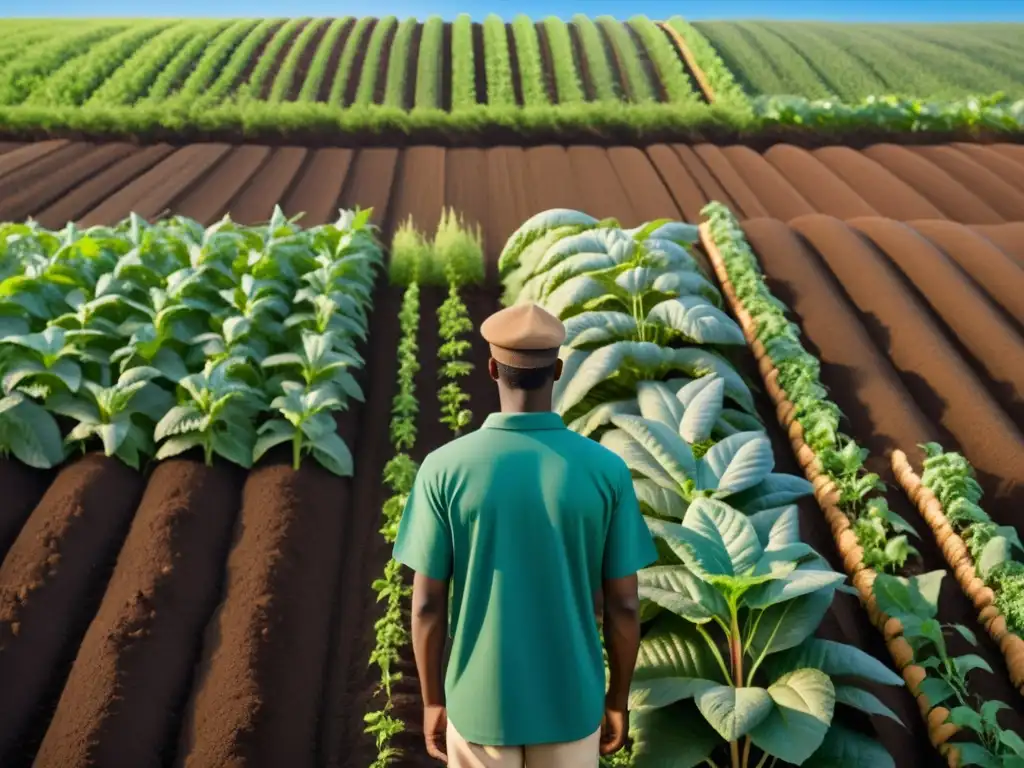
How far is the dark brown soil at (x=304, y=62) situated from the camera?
13.7 m

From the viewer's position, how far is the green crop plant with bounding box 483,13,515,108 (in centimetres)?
1321

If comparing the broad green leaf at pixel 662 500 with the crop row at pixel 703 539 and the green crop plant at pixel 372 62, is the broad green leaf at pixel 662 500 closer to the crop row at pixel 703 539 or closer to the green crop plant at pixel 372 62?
the crop row at pixel 703 539

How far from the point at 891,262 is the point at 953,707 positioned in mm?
3221

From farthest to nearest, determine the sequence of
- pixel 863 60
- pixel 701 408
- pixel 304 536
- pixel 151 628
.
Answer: pixel 863 60
pixel 701 408
pixel 304 536
pixel 151 628

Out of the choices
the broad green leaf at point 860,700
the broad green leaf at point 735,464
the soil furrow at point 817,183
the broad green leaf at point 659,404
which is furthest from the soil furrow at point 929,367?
the soil furrow at point 817,183

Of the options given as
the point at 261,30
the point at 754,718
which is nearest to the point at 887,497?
the point at 754,718

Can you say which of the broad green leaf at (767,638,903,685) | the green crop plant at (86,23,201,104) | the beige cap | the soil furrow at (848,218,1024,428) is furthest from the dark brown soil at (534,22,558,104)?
the beige cap

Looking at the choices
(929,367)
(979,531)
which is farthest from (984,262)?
(979,531)

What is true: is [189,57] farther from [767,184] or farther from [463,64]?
[767,184]

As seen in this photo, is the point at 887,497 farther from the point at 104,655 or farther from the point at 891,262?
the point at 104,655

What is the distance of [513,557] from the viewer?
1528mm

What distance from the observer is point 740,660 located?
218cm

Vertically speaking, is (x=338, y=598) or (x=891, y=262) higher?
(x=891, y=262)

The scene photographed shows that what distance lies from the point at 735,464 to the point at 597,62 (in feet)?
45.9
